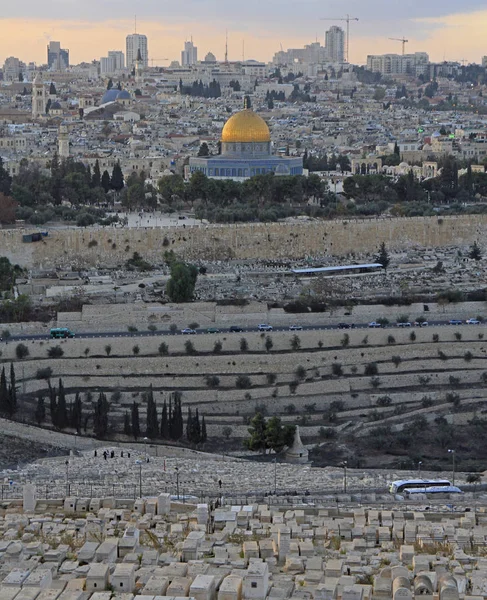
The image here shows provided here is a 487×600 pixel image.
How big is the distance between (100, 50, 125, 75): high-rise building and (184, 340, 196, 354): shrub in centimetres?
12642

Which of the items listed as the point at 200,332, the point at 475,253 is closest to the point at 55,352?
the point at 200,332

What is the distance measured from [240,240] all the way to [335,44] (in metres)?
130

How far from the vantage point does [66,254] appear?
1635 inches

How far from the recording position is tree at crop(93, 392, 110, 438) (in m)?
28.1

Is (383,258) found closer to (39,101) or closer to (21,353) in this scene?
(21,353)

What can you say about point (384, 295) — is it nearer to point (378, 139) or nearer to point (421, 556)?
point (421, 556)

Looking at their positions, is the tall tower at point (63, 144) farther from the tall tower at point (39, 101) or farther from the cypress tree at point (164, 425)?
the cypress tree at point (164, 425)

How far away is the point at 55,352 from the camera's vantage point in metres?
31.2

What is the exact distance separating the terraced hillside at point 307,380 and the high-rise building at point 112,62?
4970 inches

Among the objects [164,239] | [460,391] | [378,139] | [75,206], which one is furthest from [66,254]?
[378,139]

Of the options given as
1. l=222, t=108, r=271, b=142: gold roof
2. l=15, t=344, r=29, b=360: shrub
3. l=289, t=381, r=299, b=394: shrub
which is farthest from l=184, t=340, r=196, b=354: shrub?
l=222, t=108, r=271, b=142: gold roof

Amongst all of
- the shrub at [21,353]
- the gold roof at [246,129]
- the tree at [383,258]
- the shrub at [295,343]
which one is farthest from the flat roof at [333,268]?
the gold roof at [246,129]

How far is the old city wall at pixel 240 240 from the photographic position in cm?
4134

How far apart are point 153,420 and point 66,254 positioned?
46.8 ft
